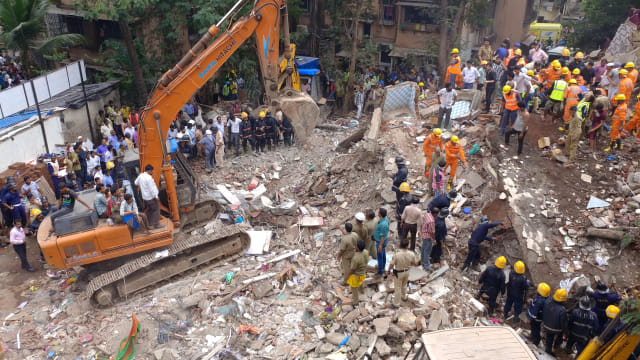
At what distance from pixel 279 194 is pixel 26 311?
6244 millimetres

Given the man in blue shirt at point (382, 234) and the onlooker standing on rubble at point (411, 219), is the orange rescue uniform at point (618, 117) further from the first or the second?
the man in blue shirt at point (382, 234)

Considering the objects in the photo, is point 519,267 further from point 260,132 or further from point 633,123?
point 260,132

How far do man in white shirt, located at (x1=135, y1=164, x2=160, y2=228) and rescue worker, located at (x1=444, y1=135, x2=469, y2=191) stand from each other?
20.9ft

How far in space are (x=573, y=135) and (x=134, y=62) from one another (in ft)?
50.3

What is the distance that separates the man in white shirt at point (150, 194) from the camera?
8930mm

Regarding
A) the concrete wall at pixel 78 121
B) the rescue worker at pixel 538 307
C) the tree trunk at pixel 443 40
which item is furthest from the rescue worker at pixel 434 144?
the concrete wall at pixel 78 121

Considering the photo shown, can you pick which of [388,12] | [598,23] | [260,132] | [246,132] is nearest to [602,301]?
[260,132]

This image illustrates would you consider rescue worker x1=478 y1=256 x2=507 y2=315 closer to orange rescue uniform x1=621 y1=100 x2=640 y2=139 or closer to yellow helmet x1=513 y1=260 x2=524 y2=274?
yellow helmet x1=513 y1=260 x2=524 y2=274

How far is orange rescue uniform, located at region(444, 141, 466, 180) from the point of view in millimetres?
10375

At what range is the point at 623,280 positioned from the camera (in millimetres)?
8672

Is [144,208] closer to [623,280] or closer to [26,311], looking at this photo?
[26,311]

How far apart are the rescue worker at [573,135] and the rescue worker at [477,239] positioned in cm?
374

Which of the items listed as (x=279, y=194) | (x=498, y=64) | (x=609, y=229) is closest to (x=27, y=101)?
(x=279, y=194)

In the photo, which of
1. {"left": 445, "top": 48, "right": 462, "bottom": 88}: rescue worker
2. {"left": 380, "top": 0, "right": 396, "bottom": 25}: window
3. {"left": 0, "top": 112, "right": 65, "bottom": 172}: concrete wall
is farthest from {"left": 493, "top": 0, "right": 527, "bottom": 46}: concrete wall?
{"left": 0, "top": 112, "right": 65, "bottom": 172}: concrete wall
